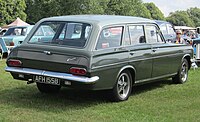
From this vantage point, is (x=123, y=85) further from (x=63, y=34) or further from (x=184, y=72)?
(x=184, y=72)

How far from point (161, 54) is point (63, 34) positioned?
7.78 ft

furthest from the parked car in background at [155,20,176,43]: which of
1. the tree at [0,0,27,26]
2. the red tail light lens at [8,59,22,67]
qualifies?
the tree at [0,0,27,26]

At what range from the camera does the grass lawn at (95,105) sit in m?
6.32

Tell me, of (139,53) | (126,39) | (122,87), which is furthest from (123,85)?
(126,39)

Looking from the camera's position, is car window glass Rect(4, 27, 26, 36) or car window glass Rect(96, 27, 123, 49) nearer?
car window glass Rect(96, 27, 123, 49)

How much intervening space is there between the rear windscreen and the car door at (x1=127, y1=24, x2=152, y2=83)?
3.45 ft

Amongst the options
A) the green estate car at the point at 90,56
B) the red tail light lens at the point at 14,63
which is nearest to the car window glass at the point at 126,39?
the green estate car at the point at 90,56

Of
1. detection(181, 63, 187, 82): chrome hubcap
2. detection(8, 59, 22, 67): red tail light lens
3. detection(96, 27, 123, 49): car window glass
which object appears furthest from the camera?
detection(181, 63, 187, 82): chrome hubcap

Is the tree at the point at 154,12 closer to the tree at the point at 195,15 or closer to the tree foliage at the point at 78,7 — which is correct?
the tree at the point at 195,15

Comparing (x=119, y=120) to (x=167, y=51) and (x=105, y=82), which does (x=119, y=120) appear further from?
(x=167, y=51)

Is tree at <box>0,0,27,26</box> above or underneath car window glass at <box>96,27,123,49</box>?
underneath

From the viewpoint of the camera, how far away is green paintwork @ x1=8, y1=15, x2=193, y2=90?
683 centimetres

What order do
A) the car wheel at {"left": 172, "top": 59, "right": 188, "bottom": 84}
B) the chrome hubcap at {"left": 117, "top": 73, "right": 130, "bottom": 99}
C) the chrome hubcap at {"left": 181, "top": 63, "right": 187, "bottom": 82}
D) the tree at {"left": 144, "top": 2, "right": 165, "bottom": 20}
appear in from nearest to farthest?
1. the chrome hubcap at {"left": 117, "top": 73, "right": 130, "bottom": 99}
2. the car wheel at {"left": 172, "top": 59, "right": 188, "bottom": 84}
3. the chrome hubcap at {"left": 181, "top": 63, "right": 187, "bottom": 82}
4. the tree at {"left": 144, "top": 2, "right": 165, "bottom": 20}

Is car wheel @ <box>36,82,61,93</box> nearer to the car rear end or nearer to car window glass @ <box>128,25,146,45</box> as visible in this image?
the car rear end
